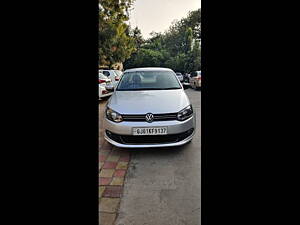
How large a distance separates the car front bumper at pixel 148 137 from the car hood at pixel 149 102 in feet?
0.65

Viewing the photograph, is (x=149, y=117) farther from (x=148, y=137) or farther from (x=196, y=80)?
(x=196, y=80)

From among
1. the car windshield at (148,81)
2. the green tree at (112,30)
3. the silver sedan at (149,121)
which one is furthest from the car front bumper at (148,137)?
the green tree at (112,30)

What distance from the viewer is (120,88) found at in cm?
428

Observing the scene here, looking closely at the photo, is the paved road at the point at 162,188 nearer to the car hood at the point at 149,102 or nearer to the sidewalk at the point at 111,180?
the sidewalk at the point at 111,180

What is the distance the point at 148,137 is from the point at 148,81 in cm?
159

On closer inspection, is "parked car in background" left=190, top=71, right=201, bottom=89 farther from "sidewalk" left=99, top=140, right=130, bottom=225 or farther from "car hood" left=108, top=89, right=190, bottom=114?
"sidewalk" left=99, top=140, right=130, bottom=225

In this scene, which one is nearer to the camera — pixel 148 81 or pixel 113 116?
pixel 113 116

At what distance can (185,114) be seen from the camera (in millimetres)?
3342

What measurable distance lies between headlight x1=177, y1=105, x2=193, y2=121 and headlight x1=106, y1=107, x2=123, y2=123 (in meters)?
0.87

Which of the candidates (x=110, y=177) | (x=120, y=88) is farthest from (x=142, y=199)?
(x=120, y=88)

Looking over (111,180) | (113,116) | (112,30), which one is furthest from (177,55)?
(111,180)

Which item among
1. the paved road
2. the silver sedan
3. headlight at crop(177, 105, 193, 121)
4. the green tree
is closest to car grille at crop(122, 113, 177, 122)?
the silver sedan
